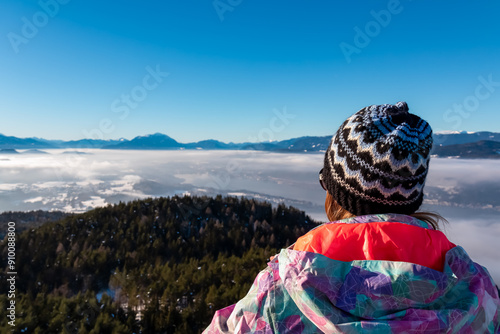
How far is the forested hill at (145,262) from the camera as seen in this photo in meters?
9.76

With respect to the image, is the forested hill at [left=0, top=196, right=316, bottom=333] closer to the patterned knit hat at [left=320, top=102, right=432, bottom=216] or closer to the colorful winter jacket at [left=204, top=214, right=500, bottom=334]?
the patterned knit hat at [left=320, top=102, right=432, bottom=216]

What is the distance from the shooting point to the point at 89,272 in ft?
56.9

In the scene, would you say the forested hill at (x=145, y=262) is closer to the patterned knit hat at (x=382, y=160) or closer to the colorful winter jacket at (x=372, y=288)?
the patterned knit hat at (x=382, y=160)

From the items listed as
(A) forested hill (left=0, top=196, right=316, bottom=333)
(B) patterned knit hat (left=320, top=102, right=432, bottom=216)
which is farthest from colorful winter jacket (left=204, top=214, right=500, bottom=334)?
(A) forested hill (left=0, top=196, right=316, bottom=333)

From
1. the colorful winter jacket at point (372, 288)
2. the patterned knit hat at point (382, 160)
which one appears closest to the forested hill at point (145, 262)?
the patterned knit hat at point (382, 160)

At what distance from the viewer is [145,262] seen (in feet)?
61.8

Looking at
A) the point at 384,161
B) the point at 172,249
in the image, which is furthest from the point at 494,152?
the point at 384,161

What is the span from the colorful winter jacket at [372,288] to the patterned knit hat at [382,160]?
41cm

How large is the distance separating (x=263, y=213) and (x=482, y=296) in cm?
2957

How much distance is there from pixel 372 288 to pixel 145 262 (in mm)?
20092

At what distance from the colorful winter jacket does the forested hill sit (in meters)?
7.42

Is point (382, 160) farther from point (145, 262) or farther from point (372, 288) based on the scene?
point (145, 262)

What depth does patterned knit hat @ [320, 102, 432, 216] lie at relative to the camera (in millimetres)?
1841

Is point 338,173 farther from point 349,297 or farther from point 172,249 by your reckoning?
point 172,249
